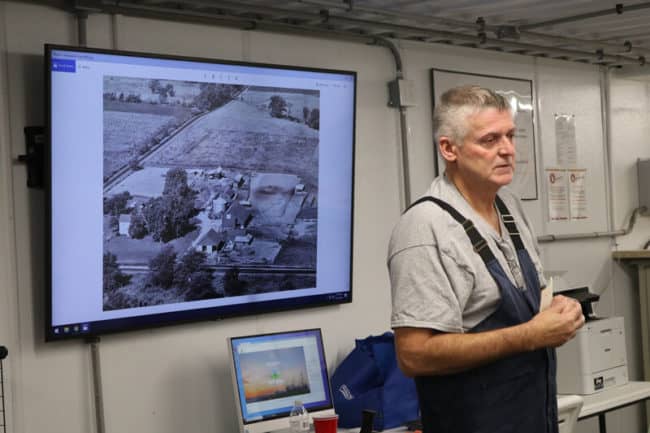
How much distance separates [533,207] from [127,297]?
2621mm

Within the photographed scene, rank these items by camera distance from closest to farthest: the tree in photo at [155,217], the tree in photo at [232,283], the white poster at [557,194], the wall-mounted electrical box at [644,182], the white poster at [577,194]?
the tree in photo at [155,217]
the tree in photo at [232,283]
the white poster at [557,194]
the white poster at [577,194]
the wall-mounted electrical box at [644,182]

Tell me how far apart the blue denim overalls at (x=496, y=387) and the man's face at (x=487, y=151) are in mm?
109

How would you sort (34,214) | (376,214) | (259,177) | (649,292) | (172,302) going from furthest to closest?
(649,292), (376,214), (259,177), (172,302), (34,214)

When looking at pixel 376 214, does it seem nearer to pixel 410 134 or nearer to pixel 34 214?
pixel 410 134

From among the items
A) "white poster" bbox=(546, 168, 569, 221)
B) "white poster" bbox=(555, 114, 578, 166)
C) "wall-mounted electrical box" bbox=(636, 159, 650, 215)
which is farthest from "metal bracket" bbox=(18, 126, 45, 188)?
"wall-mounted electrical box" bbox=(636, 159, 650, 215)

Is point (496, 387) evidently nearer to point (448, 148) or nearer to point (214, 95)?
point (448, 148)

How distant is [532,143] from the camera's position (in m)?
5.26

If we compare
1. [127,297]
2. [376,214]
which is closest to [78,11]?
[127,297]

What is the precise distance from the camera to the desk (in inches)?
162

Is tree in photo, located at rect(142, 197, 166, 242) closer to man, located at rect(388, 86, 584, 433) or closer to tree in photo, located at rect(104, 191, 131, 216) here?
tree in photo, located at rect(104, 191, 131, 216)

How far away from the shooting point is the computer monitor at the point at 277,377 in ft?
11.9

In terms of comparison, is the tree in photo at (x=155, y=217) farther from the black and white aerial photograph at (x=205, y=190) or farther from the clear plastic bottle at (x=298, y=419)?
the clear plastic bottle at (x=298, y=419)

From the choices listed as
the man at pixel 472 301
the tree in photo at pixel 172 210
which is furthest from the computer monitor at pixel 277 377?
the man at pixel 472 301

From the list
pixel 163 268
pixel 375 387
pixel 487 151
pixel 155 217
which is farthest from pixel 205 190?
pixel 487 151
